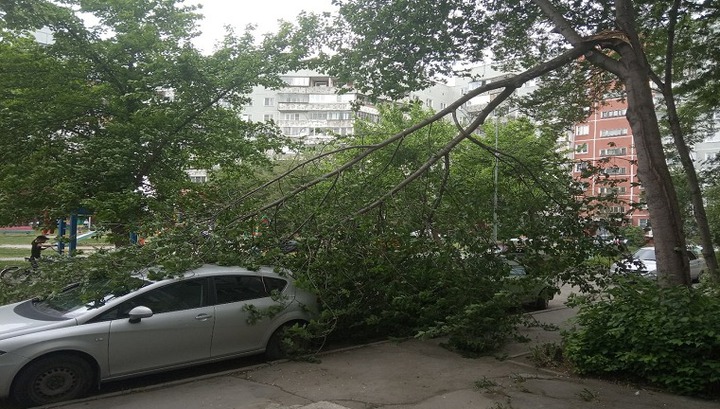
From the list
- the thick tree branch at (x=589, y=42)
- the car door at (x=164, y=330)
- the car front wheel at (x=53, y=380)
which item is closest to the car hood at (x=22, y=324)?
the car front wheel at (x=53, y=380)

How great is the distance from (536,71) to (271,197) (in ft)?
14.9

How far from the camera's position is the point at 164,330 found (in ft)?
21.1

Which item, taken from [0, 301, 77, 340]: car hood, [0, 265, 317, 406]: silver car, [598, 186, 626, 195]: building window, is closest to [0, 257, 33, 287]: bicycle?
[0, 265, 317, 406]: silver car

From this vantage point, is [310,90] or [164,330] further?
[310,90]

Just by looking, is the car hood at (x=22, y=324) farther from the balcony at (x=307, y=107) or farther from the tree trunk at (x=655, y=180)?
the balcony at (x=307, y=107)

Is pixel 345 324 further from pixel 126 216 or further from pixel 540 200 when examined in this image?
pixel 126 216

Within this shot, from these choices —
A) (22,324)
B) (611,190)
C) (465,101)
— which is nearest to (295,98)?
(465,101)

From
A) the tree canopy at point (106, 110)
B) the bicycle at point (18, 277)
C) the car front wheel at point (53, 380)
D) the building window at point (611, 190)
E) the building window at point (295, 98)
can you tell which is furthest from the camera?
the building window at point (295, 98)

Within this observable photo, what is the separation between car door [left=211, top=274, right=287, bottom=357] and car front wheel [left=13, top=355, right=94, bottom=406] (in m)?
1.51

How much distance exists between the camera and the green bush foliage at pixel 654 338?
18.5ft

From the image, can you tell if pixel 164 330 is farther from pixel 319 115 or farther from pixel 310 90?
pixel 310 90

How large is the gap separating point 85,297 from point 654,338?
247 inches

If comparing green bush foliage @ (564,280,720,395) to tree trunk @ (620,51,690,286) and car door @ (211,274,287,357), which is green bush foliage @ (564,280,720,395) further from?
car door @ (211,274,287,357)

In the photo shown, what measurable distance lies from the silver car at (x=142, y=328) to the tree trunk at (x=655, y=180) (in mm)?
4831
